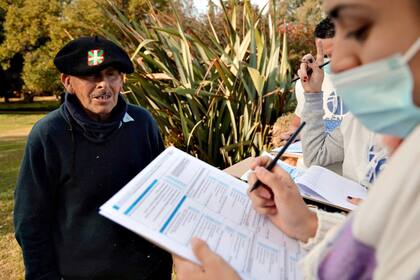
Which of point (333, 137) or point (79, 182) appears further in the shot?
point (333, 137)

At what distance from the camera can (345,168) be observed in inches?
68.8

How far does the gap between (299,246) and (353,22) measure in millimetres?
700

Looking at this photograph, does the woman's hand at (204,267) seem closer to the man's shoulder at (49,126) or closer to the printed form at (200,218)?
the printed form at (200,218)

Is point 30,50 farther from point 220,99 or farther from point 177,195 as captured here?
point 177,195

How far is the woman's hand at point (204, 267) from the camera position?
816 millimetres

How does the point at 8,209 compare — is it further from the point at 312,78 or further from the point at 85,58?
the point at 312,78

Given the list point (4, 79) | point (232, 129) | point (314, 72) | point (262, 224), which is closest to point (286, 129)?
point (232, 129)

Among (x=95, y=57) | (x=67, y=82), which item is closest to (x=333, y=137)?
(x=95, y=57)

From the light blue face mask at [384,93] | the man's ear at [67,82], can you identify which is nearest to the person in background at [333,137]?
the light blue face mask at [384,93]

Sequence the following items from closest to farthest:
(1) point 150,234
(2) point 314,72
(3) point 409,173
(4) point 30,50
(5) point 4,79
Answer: (3) point 409,173 < (1) point 150,234 < (2) point 314,72 < (4) point 30,50 < (5) point 4,79

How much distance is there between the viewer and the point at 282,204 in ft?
3.63

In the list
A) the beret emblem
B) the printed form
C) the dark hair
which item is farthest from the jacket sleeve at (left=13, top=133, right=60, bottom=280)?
the dark hair

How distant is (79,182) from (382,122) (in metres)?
1.21

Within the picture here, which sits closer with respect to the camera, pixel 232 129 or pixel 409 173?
pixel 409 173
